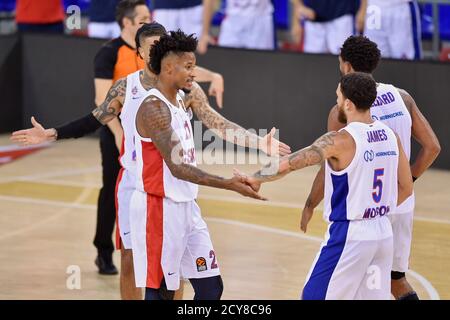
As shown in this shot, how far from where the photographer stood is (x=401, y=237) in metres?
7.17

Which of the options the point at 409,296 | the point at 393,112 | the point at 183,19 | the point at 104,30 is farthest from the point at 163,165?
the point at 104,30

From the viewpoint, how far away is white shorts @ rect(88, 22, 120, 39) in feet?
50.6

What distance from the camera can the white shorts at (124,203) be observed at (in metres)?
7.75

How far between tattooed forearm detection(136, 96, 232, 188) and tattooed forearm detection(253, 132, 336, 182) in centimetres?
42

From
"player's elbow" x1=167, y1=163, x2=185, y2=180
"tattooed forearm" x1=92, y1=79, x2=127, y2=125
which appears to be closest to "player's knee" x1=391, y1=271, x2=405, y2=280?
"player's elbow" x1=167, y1=163, x2=185, y2=180

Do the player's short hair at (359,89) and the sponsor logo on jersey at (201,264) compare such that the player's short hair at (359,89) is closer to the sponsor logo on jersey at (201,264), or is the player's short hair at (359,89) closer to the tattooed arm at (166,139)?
the tattooed arm at (166,139)

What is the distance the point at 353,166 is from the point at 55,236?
15.9ft

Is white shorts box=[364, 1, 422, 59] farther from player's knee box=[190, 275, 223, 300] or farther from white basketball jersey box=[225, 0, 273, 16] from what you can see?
player's knee box=[190, 275, 223, 300]

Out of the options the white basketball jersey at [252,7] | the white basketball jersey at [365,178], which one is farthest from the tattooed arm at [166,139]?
the white basketball jersey at [252,7]

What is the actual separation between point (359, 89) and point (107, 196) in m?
3.45

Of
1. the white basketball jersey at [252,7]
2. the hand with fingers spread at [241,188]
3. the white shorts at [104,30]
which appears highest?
the hand with fingers spread at [241,188]

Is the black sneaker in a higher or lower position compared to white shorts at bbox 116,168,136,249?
lower

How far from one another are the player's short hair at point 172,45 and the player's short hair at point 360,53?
922 millimetres

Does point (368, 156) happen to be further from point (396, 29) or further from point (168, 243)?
point (396, 29)
